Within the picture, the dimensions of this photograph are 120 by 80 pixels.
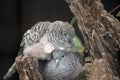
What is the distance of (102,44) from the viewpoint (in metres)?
0.70

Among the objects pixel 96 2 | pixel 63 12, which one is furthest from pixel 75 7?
pixel 63 12

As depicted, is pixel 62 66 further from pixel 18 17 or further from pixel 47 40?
pixel 18 17

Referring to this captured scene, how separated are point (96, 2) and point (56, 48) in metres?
0.12

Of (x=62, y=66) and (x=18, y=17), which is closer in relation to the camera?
(x=62, y=66)

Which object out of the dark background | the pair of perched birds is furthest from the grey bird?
the dark background

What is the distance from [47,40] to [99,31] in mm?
106

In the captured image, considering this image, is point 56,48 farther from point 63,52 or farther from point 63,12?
point 63,12

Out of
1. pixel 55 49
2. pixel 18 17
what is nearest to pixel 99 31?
pixel 55 49

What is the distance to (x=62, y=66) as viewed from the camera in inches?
27.4

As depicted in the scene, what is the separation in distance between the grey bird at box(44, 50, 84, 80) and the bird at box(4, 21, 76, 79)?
1 cm

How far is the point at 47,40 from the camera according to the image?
69 cm

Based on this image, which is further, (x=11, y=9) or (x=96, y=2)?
(x=11, y=9)

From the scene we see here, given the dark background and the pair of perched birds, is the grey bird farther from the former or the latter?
the dark background

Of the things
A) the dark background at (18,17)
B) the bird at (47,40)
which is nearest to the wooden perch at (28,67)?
the bird at (47,40)
